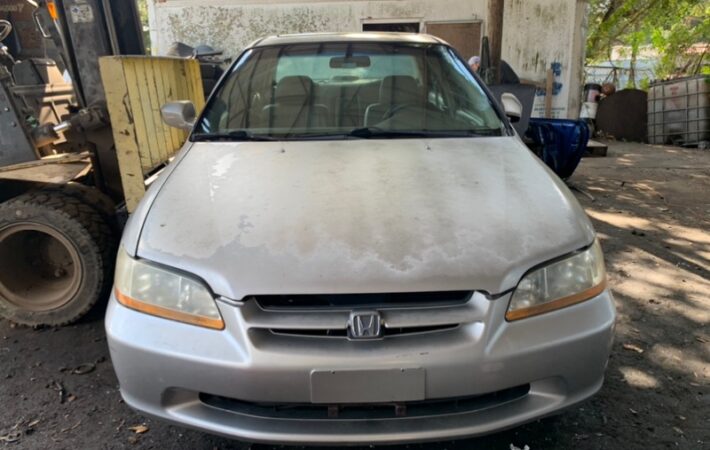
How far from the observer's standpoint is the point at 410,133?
8.75ft

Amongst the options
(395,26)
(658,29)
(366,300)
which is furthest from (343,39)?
(658,29)

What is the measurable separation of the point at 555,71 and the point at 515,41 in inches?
35.9

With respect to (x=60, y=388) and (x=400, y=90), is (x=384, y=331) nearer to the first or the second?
(x=400, y=90)

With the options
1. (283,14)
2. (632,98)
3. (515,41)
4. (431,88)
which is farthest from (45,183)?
(632,98)

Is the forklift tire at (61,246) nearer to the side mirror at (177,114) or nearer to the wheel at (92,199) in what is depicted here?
the wheel at (92,199)

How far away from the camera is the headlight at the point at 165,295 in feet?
5.62

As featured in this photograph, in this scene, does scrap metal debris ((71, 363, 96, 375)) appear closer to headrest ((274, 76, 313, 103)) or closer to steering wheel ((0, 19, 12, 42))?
headrest ((274, 76, 313, 103))

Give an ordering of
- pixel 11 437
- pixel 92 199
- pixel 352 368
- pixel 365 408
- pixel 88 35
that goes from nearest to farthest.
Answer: pixel 352 368 < pixel 365 408 < pixel 11 437 < pixel 92 199 < pixel 88 35

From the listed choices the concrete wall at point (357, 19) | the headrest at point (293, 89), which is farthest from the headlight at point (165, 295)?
the concrete wall at point (357, 19)

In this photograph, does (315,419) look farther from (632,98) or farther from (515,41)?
(632,98)

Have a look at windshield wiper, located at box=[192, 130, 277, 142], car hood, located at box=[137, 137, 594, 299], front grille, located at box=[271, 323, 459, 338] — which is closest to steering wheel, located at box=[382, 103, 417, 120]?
car hood, located at box=[137, 137, 594, 299]

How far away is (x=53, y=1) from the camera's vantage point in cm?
362

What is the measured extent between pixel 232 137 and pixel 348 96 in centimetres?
69

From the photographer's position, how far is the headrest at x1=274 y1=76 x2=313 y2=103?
2.90 meters
